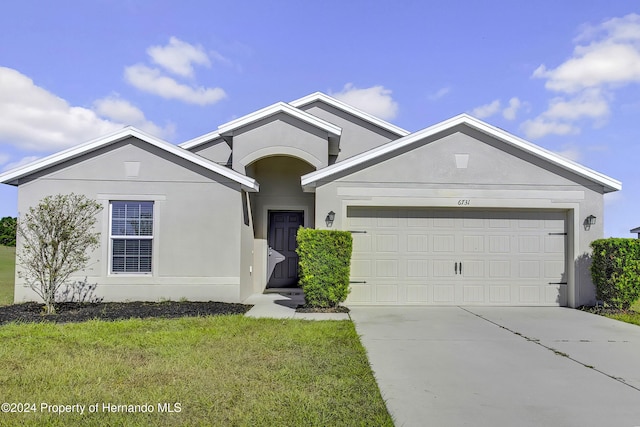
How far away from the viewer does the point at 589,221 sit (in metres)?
11.0

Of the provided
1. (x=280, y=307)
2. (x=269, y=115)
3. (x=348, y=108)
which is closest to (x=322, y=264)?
(x=280, y=307)

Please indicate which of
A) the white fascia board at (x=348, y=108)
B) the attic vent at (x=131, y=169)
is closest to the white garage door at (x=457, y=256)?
the attic vent at (x=131, y=169)

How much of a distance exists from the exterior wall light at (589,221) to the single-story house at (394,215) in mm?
34

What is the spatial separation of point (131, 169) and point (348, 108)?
7.75 m

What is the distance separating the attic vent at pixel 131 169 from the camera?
11.1m

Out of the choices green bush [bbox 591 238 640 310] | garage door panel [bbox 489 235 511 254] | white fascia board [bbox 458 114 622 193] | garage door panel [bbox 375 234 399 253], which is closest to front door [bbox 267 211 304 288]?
garage door panel [bbox 375 234 399 253]

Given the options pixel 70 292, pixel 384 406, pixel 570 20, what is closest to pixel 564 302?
pixel 570 20

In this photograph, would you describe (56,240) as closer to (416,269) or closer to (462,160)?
(416,269)

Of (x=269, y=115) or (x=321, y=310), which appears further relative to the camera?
(x=269, y=115)

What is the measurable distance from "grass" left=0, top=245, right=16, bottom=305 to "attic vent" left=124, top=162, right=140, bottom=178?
4.32m

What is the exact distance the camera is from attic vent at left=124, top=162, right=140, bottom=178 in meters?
11.1

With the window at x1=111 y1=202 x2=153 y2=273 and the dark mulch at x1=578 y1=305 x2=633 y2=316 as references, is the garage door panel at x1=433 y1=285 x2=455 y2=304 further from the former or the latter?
the window at x1=111 y1=202 x2=153 y2=273

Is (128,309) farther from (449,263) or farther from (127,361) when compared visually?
(449,263)

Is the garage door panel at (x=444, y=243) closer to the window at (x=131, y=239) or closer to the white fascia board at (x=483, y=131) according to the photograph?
the white fascia board at (x=483, y=131)
